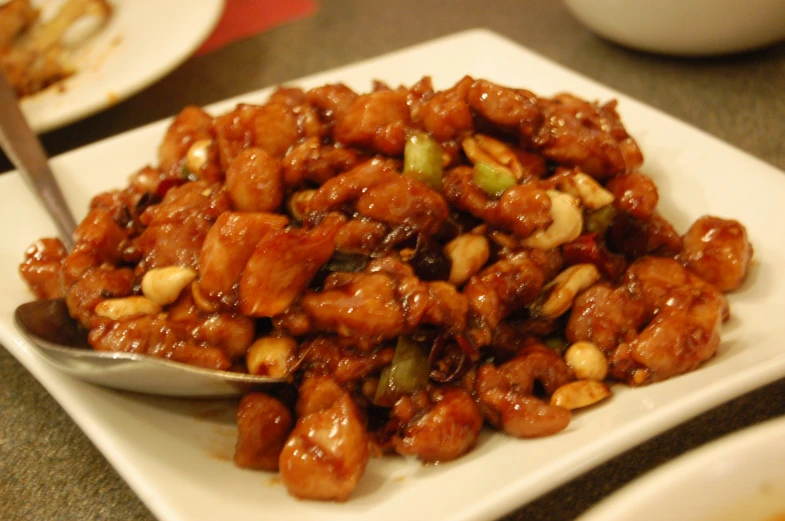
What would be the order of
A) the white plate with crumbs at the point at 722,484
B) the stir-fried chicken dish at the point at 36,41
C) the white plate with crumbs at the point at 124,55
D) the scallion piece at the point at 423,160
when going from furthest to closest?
Result: the stir-fried chicken dish at the point at 36,41 < the white plate with crumbs at the point at 124,55 < the scallion piece at the point at 423,160 < the white plate with crumbs at the point at 722,484

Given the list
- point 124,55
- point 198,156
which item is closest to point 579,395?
point 198,156

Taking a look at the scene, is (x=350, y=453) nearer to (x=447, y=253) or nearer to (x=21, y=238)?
(x=447, y=253)

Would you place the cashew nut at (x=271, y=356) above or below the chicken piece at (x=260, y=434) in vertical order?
above

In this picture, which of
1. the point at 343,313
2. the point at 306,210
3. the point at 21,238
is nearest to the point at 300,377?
the point at 343,313

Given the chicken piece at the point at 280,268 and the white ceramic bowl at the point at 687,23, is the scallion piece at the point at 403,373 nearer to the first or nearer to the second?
the chicken piece at the point at 280,268

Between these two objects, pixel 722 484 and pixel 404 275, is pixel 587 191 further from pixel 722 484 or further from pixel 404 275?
pixel 722 484

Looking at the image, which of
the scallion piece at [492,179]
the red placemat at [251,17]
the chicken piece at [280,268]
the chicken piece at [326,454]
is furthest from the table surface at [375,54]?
the scallion piece at [492,179]

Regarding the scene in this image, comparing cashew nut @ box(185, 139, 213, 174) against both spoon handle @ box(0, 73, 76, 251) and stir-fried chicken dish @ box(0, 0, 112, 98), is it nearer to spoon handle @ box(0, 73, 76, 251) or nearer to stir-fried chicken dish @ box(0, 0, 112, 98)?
spoon handle @ box(0, 73, 76, 251)

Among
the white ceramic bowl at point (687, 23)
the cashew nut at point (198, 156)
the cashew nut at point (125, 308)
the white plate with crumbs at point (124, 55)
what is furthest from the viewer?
the white ceramic bowl at point (687, 23)
